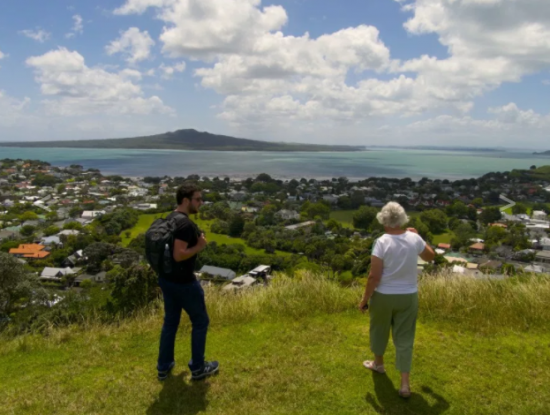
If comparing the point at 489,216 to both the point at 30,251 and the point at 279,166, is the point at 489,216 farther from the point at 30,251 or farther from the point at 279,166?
the point at 279,166

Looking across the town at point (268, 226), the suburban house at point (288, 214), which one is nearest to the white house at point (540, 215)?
the town at point (268, 226)

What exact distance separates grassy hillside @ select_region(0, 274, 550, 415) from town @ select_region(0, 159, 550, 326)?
1256mm

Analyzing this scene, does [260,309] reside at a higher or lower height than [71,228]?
higher

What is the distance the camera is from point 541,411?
7.87 feet

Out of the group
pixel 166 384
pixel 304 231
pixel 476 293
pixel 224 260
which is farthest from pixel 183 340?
pixel 304 231

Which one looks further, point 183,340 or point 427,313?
point 427,313

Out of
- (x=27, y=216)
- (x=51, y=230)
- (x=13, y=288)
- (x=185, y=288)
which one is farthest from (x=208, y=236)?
(x=185, y=288)

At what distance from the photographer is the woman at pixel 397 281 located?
8.00 ft

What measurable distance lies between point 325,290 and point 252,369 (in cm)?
166

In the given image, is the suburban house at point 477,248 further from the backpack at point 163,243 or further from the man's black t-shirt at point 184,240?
the backpack at point 163,243

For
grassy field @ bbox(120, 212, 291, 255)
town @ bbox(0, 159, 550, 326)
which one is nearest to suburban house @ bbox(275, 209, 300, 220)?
town @ bbox(0, 159, 550, 326)

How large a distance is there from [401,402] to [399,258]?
921mm

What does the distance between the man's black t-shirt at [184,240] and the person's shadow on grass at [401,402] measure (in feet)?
4.61

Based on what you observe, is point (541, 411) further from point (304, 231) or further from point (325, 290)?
point (304, 231)
